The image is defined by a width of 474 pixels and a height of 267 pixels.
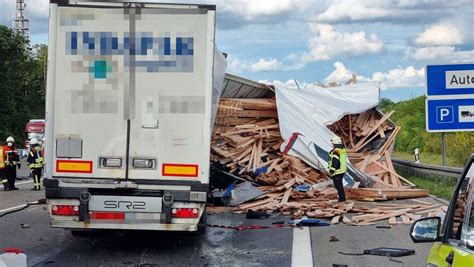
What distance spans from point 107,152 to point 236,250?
2.35 meters

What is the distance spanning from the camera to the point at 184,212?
932cm

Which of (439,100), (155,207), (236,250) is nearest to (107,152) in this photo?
(155,207)

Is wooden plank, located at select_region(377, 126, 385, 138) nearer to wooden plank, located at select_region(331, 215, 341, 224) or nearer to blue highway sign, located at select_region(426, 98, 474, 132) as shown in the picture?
wooden plank, located at select_region(331, 215, 341, 224)

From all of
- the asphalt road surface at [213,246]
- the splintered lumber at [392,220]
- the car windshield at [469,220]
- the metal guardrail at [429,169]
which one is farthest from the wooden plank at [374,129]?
the car windshield at [469,220]

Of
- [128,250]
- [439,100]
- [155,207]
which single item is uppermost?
[439,100]

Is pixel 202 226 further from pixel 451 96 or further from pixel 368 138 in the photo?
pixel 368 138

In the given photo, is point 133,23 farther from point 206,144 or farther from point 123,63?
point 206,144

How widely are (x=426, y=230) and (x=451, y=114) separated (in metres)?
6.83

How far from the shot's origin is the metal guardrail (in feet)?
56.8

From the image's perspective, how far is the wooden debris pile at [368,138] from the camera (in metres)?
19.4

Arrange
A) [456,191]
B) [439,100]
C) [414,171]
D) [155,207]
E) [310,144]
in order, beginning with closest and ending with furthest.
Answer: [456,191]
[155,207]
[439,100]
[310,144]
[414,171]

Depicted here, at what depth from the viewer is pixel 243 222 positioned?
13086 mm

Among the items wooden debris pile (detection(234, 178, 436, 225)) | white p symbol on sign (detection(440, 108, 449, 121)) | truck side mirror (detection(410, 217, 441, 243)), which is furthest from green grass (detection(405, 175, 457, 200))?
truck side mirror (detection(410, 217, 441, 243))

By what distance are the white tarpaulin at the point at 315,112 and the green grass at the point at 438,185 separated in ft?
8.63
